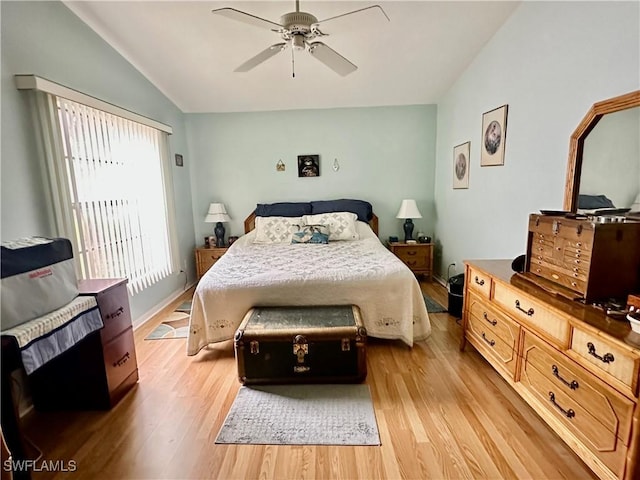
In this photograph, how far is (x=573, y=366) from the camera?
1.39 metres

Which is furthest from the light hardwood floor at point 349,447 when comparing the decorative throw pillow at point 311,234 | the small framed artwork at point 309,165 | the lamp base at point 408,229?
the small framed artwork at point 309,165

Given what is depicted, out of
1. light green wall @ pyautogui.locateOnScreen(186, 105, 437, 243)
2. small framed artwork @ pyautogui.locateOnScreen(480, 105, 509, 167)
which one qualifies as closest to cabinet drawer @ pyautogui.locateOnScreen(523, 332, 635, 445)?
small framed artwork @ pyautogui.locateOnScreen(480, 105, 509, 167)

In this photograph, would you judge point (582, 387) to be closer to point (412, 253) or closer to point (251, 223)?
point (412, 253)

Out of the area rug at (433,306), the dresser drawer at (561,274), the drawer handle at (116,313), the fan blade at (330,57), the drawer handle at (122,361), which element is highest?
the fan blade at (330,57)

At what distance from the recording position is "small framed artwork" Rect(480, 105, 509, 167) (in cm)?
268

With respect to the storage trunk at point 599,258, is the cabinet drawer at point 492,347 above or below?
below

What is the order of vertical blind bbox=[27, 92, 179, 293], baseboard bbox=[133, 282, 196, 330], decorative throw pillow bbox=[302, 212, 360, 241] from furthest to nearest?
1. decorative throw pillow bbox=[302, 212, 360, 241]
2. baseboard bbox=[133, 282, 196, 330]
3. vertical blind bbox=[27, 92, 179, 293]

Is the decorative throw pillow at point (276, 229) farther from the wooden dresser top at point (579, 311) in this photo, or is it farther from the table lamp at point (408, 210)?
the wooden dresser top at point (579, 311)

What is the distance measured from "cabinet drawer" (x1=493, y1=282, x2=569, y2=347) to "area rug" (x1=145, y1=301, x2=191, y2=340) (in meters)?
2.58

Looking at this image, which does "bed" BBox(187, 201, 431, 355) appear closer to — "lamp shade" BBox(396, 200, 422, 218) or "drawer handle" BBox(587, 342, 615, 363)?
"drawer handle" BBox(587, 342, 615, 363)

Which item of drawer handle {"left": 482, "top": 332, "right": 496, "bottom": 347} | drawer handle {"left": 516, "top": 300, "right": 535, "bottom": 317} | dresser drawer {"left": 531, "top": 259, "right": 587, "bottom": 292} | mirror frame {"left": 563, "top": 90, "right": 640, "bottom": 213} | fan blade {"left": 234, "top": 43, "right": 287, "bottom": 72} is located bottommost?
drawer handle {"left": 482, "top": 332, "right": 496, "bottom": 347}

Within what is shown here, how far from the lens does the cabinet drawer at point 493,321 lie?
6.07 feet

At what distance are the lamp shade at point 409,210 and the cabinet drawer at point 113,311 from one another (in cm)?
325

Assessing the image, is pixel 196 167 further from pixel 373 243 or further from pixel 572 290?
pixel 572 290
